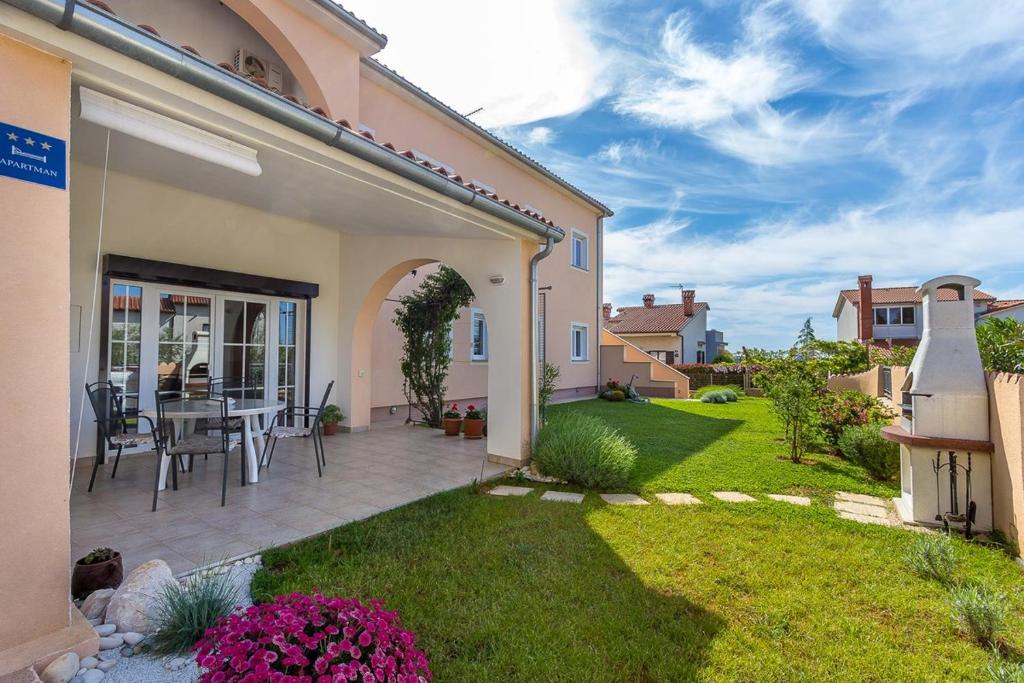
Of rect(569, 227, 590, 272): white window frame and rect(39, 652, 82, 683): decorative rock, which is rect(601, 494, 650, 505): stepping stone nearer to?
rect(39, 652, 82, 683): decorative rock

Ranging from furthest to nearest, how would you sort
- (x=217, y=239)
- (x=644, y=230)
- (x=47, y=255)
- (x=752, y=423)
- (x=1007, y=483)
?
(x=644, y=230)
(x=752, y=423)
(x=217, y=239)
(x=1007, y=483)
(x=47, y=255)

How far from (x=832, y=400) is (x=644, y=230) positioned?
1523cm

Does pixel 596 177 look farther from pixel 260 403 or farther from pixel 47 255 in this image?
pixel 47 255

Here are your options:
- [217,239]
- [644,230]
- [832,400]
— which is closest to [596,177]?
[644,230]

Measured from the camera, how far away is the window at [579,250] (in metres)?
17.0

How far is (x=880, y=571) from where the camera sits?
12.6ft

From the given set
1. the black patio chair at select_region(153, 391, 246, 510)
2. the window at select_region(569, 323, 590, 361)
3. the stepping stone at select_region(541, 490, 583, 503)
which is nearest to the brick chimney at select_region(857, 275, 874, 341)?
the window at select_region(569, 323, 590, 361)

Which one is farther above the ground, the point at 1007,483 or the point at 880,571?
the point at 1007,483

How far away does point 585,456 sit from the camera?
6332 mm

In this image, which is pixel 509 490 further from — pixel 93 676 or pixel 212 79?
pixel 212 79

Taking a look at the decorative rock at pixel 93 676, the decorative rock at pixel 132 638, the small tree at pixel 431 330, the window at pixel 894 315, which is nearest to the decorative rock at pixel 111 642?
the decorative rock at pixel 132 638

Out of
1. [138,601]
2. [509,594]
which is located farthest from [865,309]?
[138,601]

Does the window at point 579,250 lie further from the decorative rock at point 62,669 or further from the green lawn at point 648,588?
the decorative rock at point 62,669

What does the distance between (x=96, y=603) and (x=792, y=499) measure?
6705 mm
